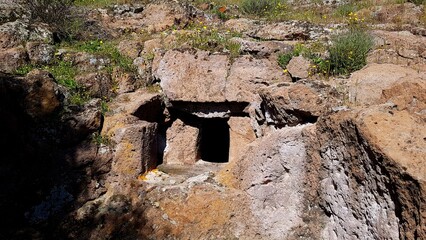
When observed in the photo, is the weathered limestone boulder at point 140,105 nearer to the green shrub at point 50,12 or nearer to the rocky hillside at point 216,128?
the rocky hillside at point 216,128

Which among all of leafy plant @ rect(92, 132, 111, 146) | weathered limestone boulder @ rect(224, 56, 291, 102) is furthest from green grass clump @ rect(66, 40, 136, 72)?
weathered limestone boulder @ rect(224, 56, 291, 102)

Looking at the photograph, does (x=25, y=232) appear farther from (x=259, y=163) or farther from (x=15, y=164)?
(x=259, y=163)

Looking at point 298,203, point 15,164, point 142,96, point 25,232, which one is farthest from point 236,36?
point 25,232

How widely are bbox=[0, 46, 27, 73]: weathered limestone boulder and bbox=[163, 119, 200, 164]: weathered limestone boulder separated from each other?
3215mm

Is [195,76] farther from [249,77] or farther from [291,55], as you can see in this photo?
[291,55]

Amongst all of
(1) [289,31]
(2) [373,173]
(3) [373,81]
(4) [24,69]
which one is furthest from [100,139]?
(1) [289,31]

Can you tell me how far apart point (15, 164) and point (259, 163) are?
3.67 meters

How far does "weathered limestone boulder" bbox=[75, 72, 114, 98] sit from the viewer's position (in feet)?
21.4

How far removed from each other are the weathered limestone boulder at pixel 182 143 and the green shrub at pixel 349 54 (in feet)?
10.2

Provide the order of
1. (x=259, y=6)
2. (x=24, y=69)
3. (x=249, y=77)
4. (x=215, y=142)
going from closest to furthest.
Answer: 1. (x=249, y=77)
2. (x=24, y=69)
3. (x=215, y=142)
4. (x=259, y=6)

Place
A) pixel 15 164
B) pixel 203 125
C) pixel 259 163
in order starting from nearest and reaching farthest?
pixel 259 163 < pixel 15 164 < pixel 203 125

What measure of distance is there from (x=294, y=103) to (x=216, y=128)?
395 centimetres

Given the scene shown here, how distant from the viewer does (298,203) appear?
14.9 ft

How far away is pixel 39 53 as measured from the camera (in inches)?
279
